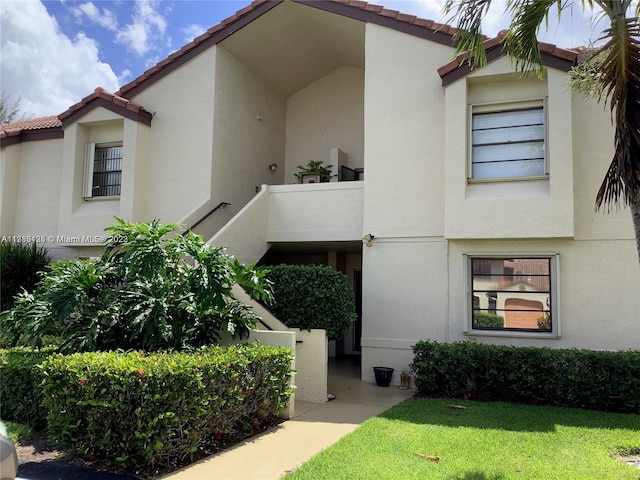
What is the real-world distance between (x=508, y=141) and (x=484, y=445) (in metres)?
6.78

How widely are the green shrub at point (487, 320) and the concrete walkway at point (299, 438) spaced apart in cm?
216

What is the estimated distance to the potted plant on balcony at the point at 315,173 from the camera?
1462cm

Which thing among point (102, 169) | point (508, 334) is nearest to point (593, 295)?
point (508, 334)

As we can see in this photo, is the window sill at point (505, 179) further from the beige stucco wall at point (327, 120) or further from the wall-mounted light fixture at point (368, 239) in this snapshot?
the beige stucco wall at point (327, 120)

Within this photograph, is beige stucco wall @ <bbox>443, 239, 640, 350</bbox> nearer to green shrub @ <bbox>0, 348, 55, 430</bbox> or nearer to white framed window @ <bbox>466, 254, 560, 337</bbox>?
white framed window @ <bbox>466, 254, 560, 337</bbox>

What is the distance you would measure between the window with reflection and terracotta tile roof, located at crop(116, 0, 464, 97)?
17.2ft

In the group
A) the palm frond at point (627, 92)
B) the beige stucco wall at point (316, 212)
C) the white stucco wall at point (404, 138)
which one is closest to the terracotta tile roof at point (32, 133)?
the beige stucco wall at point (316, 212)

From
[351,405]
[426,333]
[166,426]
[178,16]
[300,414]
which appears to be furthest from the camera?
[178,16]

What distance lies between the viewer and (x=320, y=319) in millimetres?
→ 9828

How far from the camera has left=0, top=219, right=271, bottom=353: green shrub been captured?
7.31 m

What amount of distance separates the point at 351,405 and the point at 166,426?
14.2 feet

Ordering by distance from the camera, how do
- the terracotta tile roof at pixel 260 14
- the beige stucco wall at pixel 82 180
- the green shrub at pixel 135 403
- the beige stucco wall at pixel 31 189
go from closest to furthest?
the green shrub at pixel 135 403 < the terracotta tile roof at pixel 260 14 < the beige stucco wall at pixel 82 180 < the beige stucco wall at pixel 31 189

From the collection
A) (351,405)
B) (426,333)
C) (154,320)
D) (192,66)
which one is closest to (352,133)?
(192,66)

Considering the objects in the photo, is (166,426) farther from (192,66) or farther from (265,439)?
(192,66)
